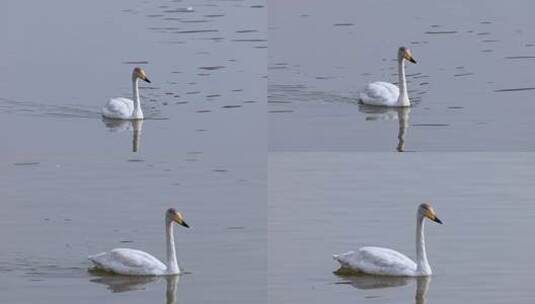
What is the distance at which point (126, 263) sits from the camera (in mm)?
12352

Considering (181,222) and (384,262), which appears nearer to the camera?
(384,262)

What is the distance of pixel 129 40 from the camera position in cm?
1758

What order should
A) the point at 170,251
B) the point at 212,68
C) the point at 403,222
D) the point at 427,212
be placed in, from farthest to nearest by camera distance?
the point at 212,68 → the point at 403,222 → the point at 427,212 → the point at 170,251

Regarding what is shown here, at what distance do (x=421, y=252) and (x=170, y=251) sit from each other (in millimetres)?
1589

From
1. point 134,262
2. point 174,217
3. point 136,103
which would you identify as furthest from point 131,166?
point 134,262

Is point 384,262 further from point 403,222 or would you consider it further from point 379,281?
point 403,222

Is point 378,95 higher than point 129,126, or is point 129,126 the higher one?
point 378,95

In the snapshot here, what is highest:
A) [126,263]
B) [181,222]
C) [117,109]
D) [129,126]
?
[117,109]

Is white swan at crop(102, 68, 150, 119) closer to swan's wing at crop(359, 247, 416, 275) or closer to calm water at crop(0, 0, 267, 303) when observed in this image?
calm water at crop(0, 0, 267, 303)

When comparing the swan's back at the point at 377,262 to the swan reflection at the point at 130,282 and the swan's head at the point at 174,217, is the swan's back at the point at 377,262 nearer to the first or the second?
the swan reflection at the point at 130,282

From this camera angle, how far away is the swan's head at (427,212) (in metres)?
13.0

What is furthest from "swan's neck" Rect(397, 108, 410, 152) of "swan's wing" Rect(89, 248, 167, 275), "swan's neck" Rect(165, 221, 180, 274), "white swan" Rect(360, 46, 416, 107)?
"swan's wing" Rect(89, 248, 167, 275)

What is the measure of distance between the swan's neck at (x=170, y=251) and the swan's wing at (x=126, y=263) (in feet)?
0.18

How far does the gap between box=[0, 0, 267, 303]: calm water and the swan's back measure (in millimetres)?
539
